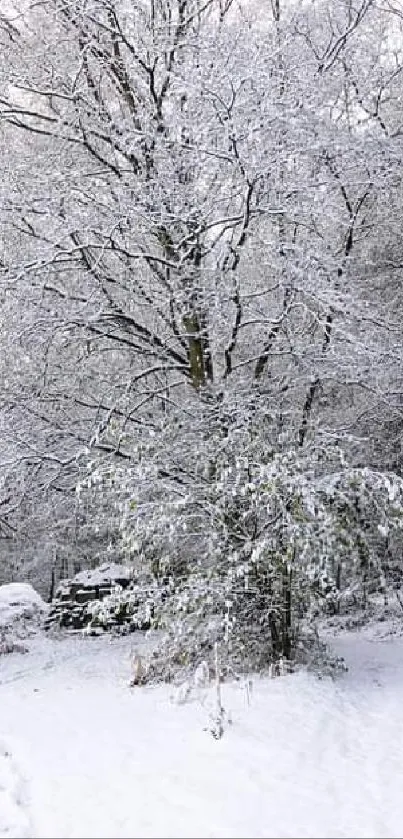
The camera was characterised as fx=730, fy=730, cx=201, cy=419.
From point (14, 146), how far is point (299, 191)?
3.84 m

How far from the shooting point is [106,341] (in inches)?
338

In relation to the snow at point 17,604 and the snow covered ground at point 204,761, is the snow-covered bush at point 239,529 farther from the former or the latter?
the snow at point 17,604

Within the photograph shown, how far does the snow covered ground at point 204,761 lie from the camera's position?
3.67 metres

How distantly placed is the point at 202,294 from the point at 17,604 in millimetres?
9306

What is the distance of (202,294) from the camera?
706 centimetres

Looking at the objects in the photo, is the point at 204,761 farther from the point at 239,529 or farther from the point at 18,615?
the point at 18,615

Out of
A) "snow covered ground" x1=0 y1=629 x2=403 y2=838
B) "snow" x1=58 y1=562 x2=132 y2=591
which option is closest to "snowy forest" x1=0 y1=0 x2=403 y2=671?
"snow covered ground" x1=0 y1=629 x2=403 y2=838

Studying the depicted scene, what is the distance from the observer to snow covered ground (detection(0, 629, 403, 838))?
3.67m

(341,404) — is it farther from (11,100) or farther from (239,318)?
(11,100)

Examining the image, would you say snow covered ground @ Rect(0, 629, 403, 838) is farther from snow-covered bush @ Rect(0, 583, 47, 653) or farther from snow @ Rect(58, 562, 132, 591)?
snow @ Rect(58, 562, 132, 591)

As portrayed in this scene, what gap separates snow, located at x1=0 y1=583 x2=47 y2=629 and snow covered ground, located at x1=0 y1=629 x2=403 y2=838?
18.6 ft

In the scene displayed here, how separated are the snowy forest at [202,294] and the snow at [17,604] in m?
4.78

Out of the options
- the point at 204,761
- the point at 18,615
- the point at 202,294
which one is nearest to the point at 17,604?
the point at 18,615

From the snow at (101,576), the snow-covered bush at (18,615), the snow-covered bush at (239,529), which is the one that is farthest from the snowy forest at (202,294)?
the snow at (101,576)
